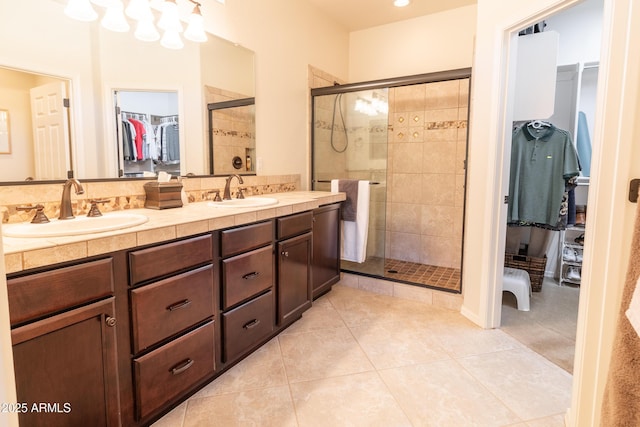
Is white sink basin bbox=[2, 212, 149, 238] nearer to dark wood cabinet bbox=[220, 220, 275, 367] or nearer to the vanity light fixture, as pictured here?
dark wood cabinet bbox=[220, 220, 275, 367]

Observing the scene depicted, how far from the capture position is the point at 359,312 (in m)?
2.69

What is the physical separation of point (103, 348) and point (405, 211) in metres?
3.07

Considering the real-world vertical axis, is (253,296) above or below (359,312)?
above

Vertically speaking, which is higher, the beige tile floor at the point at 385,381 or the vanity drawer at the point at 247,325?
the vanity drawer at the point at 247,325

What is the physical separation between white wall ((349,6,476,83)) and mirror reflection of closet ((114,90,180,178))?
239 centimetres

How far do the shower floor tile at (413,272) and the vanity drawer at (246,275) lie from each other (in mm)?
1324

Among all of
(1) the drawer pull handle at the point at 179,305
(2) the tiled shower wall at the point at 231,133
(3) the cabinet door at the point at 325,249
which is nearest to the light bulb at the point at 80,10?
(2) the tiled shower wall at the point at 231,133

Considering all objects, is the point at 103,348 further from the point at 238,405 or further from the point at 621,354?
the point at 621,354

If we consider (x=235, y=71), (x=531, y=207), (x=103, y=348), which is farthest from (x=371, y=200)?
(x=103, y=348)

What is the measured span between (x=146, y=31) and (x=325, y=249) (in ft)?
6.09

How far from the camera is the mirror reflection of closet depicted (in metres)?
1.87

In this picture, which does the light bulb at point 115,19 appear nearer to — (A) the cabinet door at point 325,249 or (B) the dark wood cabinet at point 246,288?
(B) the dark wood cabinet at point 246,288

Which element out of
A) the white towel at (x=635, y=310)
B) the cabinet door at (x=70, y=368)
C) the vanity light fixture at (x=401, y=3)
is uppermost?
the vanity light fixture at (x=401, y=3)

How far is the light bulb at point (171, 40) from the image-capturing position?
2031 millimetres
